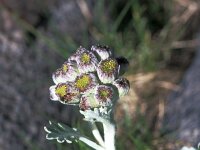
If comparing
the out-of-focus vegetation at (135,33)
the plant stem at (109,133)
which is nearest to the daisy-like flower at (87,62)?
the plant stem at (109,133)

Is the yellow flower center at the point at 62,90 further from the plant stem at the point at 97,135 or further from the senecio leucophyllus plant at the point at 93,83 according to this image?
the plant stem at the point at 97,135

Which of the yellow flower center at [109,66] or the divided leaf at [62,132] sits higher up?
the yellow flower center at [109,66]

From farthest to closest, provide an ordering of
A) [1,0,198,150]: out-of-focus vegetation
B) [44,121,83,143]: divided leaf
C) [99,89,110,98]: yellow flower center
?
[1,0,198,150]: out-of-focus vegetation
[44,121,83,143]: divided leaf
[99,89,110,98]: yellow flower center

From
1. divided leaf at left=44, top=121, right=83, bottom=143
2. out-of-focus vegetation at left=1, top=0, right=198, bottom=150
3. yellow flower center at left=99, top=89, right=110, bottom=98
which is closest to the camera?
yellow flower center at left=99, top=89, right=110, bottom=98

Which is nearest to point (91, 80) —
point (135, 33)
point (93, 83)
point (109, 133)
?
point (93, 83)

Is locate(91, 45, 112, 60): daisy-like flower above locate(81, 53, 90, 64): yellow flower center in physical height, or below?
above

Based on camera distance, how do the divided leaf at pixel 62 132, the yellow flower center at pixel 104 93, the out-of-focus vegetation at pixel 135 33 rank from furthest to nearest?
the out-of-focus vegetation at pixel 135 33
the divided leaf at pixel 62 132
the yellow flower center at pixel 104 93

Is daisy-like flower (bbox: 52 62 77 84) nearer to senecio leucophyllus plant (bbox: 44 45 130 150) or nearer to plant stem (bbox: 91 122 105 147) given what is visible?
senecio leucophyllus plant (bbox: 44 45 130 150)

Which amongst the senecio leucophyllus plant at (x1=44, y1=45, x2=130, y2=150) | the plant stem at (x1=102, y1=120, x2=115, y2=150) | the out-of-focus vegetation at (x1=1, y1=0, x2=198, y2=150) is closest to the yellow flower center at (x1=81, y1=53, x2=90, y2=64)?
the senecio leucophyllus plant at (x1=44, y1=45, x2=130, y2=150)
